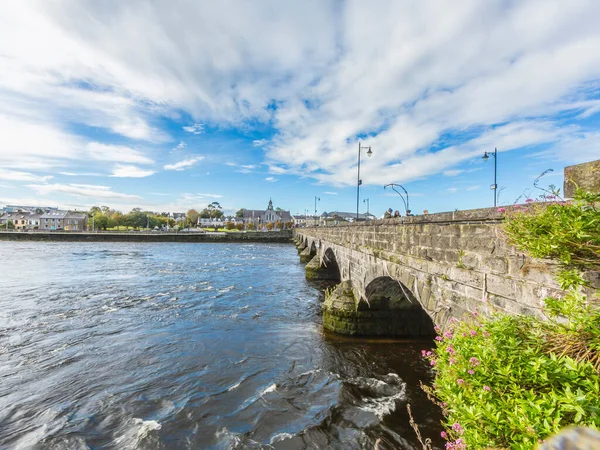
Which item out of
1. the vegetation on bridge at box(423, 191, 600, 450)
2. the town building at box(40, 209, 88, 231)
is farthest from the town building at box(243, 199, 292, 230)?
the vegetation on bridge at box(423, 191, 600, 450)

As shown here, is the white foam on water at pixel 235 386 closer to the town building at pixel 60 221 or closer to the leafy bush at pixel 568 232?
the leafy bush at pixel 568 232

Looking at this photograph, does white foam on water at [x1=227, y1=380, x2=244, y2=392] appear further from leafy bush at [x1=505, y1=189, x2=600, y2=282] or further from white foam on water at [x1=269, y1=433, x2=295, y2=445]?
leafy bush at [x1=505, y1=189, x2=600, y2=282]

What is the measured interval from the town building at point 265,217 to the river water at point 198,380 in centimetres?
11673

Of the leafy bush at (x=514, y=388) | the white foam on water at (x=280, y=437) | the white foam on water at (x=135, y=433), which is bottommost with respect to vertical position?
the white foam on water at (x=135, y=433)

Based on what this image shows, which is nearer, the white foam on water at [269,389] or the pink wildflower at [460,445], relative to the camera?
the pink wildflower at [460,445]

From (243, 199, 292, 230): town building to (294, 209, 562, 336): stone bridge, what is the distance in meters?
120

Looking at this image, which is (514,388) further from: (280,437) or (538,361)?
(280,437)

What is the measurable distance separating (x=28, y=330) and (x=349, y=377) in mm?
12361

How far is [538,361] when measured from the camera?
2361 mm

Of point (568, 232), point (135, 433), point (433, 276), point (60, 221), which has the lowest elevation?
point (135, 433)

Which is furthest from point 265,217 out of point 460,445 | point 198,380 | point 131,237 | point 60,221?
point 460,445

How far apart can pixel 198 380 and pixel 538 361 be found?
7962 millimetres

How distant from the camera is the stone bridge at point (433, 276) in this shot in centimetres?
385

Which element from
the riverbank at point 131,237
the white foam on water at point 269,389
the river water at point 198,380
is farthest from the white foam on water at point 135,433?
the riverbank at point 131,237
